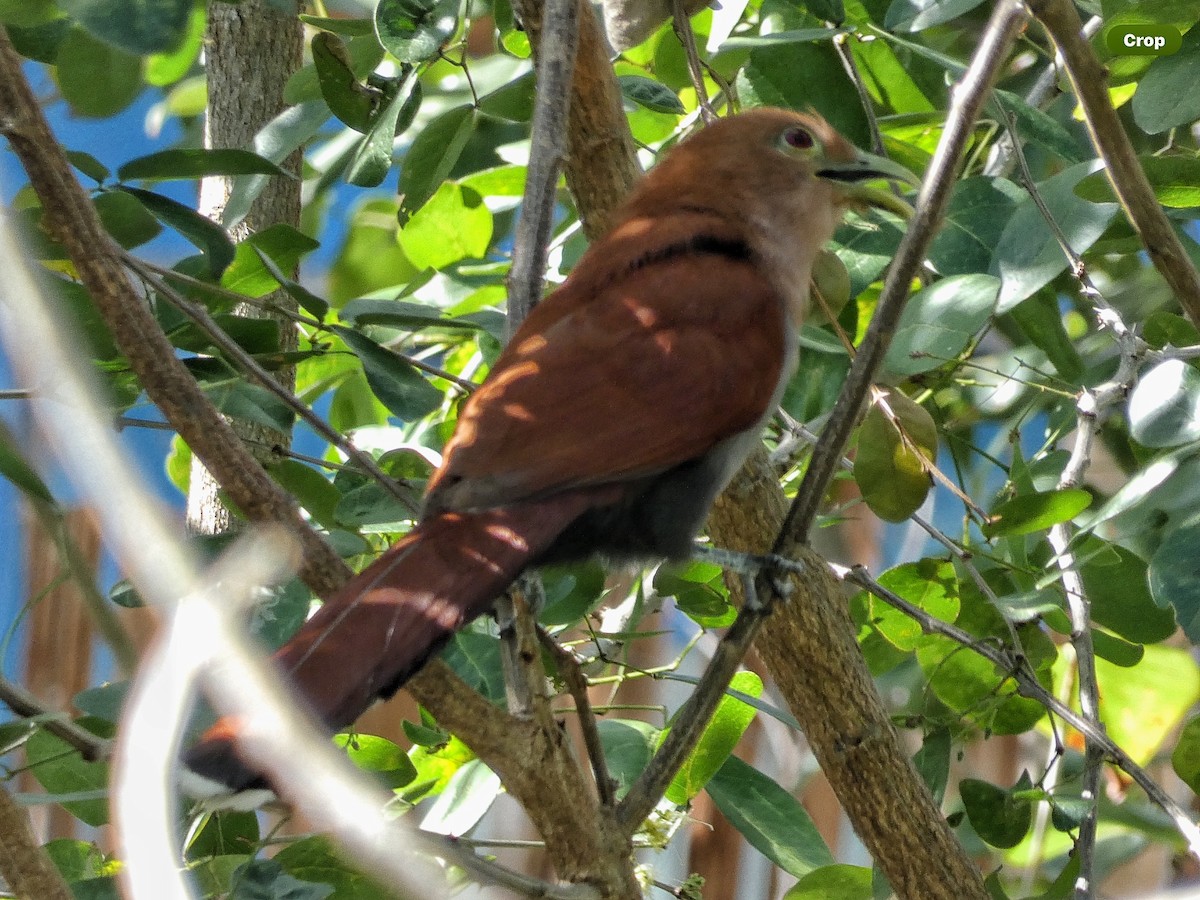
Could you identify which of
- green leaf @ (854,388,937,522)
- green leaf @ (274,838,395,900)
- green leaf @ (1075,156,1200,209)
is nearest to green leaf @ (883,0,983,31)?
green leaf @ (1075,156,1200,209)

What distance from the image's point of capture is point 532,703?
155 centimetres

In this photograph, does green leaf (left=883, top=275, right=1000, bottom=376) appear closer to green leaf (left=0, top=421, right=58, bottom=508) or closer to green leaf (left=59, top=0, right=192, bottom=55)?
green leaf (left=59, top=0, right=192, bottom=55)

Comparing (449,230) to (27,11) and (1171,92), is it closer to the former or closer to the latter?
(27,11)

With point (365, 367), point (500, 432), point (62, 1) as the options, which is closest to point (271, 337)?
point (365, 367)

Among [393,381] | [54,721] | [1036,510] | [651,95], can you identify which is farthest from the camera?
[651,95]

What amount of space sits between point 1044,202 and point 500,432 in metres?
0.88

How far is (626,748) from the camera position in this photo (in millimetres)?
2107

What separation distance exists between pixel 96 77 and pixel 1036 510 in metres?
1.72

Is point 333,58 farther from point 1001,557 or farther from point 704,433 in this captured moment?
point 1001,557

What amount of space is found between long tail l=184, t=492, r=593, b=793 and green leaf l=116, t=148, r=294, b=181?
0.55m

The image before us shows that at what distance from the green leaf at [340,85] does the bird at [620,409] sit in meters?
0.40

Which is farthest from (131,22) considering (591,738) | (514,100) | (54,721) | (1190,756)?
(1190,756)

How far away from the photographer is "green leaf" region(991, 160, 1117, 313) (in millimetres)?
1994

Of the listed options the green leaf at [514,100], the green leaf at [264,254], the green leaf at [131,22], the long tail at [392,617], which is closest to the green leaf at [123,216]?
the green leaf at [264,254]
